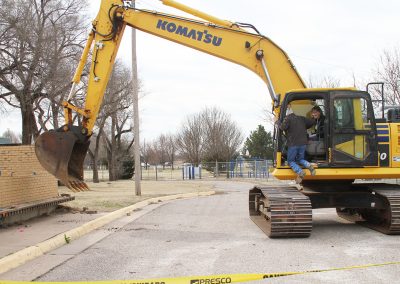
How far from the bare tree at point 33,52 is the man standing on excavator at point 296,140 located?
1935 centimetres

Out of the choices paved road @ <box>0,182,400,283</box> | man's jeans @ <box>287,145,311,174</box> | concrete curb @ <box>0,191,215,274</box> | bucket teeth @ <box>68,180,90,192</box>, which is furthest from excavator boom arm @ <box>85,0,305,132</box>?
paved road @ <box>0,182,400,283</box>

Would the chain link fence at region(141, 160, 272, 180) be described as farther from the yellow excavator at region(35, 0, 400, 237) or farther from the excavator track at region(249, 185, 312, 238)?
the excavator track at region(249, 185, 312, 238)

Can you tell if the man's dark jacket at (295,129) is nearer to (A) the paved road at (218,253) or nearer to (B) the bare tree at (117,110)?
(A) the paved road at (218,253)

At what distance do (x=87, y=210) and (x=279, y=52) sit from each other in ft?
22.8

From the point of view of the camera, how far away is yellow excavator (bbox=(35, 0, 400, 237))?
9.78m

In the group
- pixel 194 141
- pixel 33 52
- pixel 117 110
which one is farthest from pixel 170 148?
pixel 33 52

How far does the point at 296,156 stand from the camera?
9.80 m

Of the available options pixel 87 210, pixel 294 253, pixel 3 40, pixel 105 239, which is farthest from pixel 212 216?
pixel 3 40

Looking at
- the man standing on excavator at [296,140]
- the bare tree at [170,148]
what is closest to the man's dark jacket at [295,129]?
the man standing on excavator at [296,140]

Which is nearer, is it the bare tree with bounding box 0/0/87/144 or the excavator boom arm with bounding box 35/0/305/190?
the excavator boom arm with bounding box 35/0/305/190

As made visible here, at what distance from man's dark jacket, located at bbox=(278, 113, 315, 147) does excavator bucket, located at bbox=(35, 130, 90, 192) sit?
492 centimetres

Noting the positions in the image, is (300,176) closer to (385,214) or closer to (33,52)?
(385,214)

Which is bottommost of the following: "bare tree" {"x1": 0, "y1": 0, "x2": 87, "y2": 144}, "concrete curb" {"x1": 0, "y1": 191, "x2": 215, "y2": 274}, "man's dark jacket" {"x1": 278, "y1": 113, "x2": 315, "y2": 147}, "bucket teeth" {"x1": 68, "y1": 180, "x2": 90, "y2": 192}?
"concrete curb" {"x1": 0, "y1": 191, "x2": 215, "y2": 274}

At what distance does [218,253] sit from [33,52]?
845 inches
